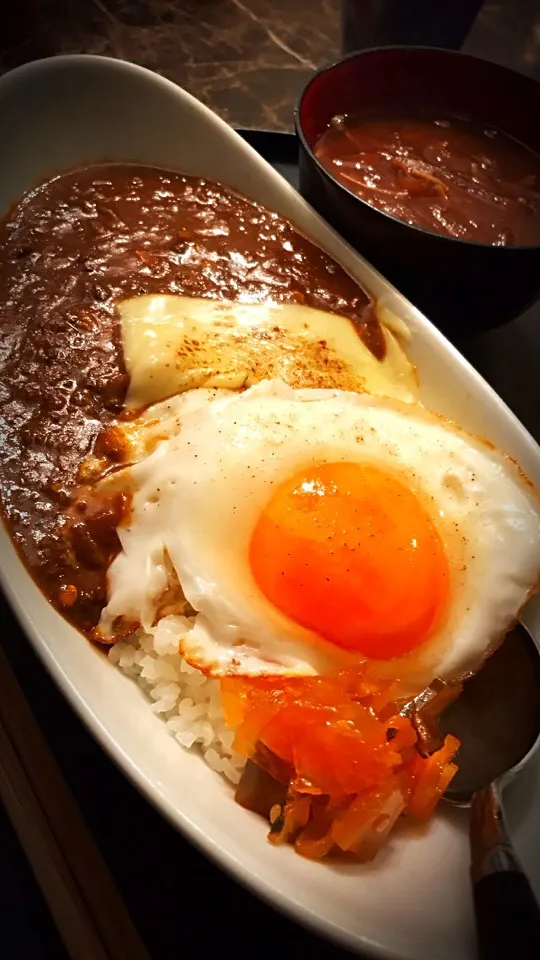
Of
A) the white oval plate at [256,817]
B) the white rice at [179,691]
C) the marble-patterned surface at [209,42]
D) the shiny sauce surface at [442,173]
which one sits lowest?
the white rice at [179,691]

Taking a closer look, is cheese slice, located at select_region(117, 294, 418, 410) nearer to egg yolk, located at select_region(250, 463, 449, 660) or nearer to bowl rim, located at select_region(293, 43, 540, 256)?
bowl rim, located at select_region(293, 43, 540, 256)

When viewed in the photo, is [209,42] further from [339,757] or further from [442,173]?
[339,757]

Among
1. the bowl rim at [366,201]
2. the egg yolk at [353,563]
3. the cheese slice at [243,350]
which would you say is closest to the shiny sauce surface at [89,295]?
the cheese slice at [243,350]

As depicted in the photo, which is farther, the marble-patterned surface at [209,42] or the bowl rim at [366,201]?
the marble-patterned surface at [209,42]

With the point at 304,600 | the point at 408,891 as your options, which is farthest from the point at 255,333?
the point at 408,891

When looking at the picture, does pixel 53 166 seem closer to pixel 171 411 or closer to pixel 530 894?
pixel 171 411

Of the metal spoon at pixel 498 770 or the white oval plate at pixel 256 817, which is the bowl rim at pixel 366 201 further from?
the metal spoon at pixel 498 770

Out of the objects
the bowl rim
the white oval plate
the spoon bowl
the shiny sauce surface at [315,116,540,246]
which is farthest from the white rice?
the shiny sauce surface at [315,116,540,246]
